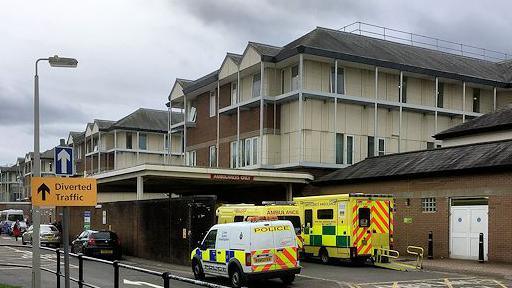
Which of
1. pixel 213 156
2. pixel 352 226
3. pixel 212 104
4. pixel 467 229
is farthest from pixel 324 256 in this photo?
pixel 212 104

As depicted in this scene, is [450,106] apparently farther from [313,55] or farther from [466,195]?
[466,195]

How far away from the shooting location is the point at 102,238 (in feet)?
94.4

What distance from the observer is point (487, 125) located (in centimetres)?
3038

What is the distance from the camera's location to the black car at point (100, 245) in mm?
28250

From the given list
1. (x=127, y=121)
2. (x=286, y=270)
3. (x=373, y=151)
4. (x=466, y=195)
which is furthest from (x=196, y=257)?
(x=127, y=121)

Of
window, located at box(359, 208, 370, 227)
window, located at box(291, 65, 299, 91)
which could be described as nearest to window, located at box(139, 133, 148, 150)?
window, located at box(291, 65, 299, 91)

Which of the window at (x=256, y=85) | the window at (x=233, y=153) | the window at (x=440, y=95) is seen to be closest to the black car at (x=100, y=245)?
the window at (x=233, y=153)

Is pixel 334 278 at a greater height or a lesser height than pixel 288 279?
lesser

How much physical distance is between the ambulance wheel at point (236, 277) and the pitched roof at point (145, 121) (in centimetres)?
5242

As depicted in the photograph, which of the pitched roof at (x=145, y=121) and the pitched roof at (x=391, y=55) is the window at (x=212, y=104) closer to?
the pitched roof at (x=391, y=55)

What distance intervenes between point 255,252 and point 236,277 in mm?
1008

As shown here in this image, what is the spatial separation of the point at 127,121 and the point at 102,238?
40.7 m

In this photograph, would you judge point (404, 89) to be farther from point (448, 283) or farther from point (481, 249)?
point (448, 283)

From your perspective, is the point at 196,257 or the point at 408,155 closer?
the point at 196,257
